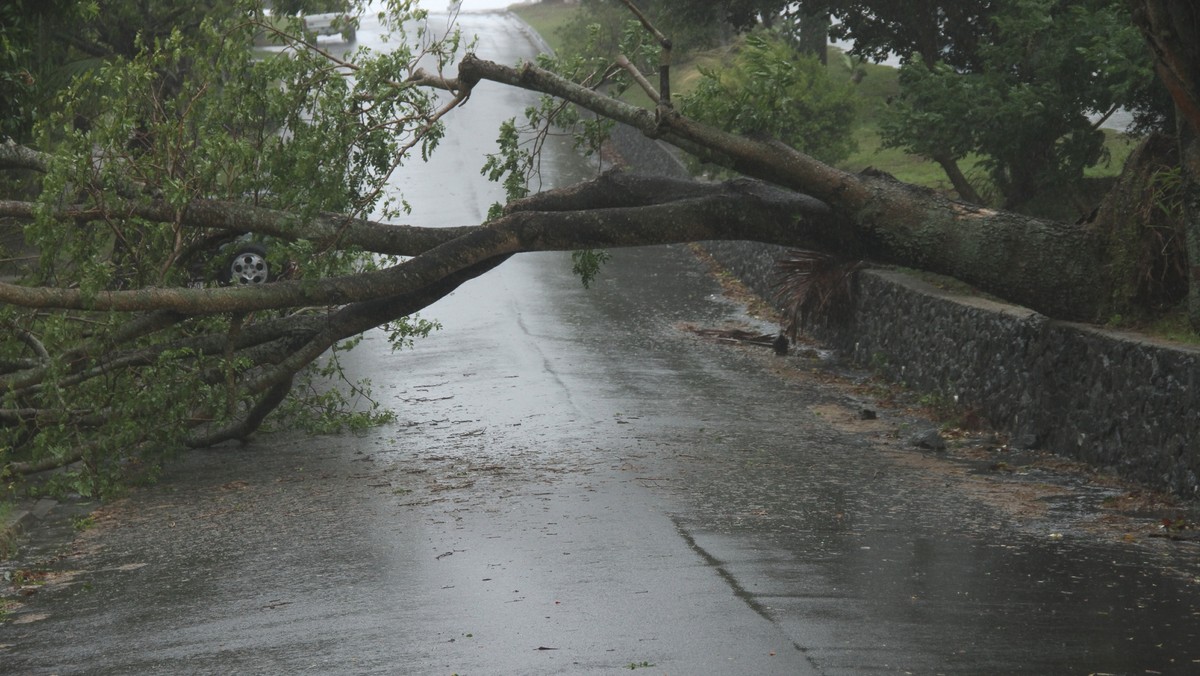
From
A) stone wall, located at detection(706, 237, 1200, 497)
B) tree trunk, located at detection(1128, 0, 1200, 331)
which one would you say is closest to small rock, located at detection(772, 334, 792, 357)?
stone wall, located at detection(706, 237, 1200, 497)

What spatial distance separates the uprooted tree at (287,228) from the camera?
11.1 m

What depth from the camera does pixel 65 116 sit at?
11.7 meters

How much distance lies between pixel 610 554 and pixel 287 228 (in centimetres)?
504

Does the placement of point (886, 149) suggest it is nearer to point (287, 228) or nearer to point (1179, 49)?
point (287, 228)

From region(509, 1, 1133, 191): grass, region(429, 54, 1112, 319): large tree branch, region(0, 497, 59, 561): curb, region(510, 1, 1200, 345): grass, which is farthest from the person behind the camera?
region(509, 1, 1133, 191): grass

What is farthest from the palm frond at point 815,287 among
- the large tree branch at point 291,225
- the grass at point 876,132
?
the large tree branch at point 291,225

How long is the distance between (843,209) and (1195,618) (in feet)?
17.4

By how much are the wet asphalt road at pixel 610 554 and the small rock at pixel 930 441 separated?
137mm

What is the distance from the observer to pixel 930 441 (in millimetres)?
11844

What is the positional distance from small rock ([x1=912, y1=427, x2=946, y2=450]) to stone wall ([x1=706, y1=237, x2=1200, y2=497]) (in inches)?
23.6

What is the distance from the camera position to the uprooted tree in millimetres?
11133

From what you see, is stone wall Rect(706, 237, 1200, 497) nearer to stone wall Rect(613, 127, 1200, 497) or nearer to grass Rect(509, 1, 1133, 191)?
stone wall Rect(613, 127, 1200, 497)

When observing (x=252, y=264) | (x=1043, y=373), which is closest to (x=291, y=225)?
(x=252, y=264)

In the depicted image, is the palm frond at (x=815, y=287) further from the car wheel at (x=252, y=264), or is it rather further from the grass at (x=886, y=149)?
the car wheel at (x=252, y=264)
